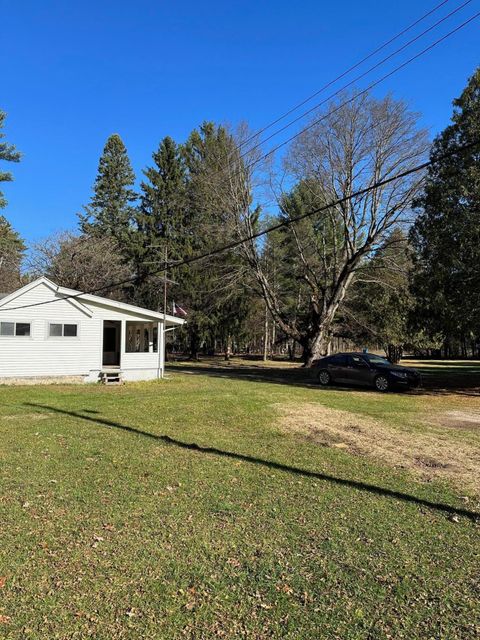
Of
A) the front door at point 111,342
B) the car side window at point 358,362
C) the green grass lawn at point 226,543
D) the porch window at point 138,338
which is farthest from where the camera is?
the porch window at point 138,338

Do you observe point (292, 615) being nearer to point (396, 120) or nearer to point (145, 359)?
point (145, 359)

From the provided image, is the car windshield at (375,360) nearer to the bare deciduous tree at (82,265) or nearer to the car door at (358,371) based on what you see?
the car door at (358,371)

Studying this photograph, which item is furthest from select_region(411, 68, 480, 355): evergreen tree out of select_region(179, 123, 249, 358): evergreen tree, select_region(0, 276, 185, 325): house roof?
select_region(179, 123, 249, 358): evergreen tree

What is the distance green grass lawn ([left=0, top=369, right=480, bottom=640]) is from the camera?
301cm

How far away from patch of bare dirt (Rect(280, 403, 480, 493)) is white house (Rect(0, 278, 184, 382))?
37.5 feet

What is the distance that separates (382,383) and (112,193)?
3953 cm

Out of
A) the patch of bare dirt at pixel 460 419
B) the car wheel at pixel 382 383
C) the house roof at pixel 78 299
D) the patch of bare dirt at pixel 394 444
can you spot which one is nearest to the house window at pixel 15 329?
the house roof at pixel 78 299

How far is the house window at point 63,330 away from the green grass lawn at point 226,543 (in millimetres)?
11982

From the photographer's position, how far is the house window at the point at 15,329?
18719 mm

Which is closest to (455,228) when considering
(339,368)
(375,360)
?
(375,360)

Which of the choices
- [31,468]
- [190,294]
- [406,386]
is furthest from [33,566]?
[190,294]

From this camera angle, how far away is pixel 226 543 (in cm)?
413

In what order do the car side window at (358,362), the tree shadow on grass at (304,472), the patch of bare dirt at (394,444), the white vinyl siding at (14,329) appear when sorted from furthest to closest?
1. the car side window at (358,362)
2. the white vinyl siding at (14,329)
3. the patch of bare dirt at (394,444)
4. the tree shadow on grass at (304,472)

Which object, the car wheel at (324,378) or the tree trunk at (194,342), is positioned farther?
the tree trunk at (194,342)
